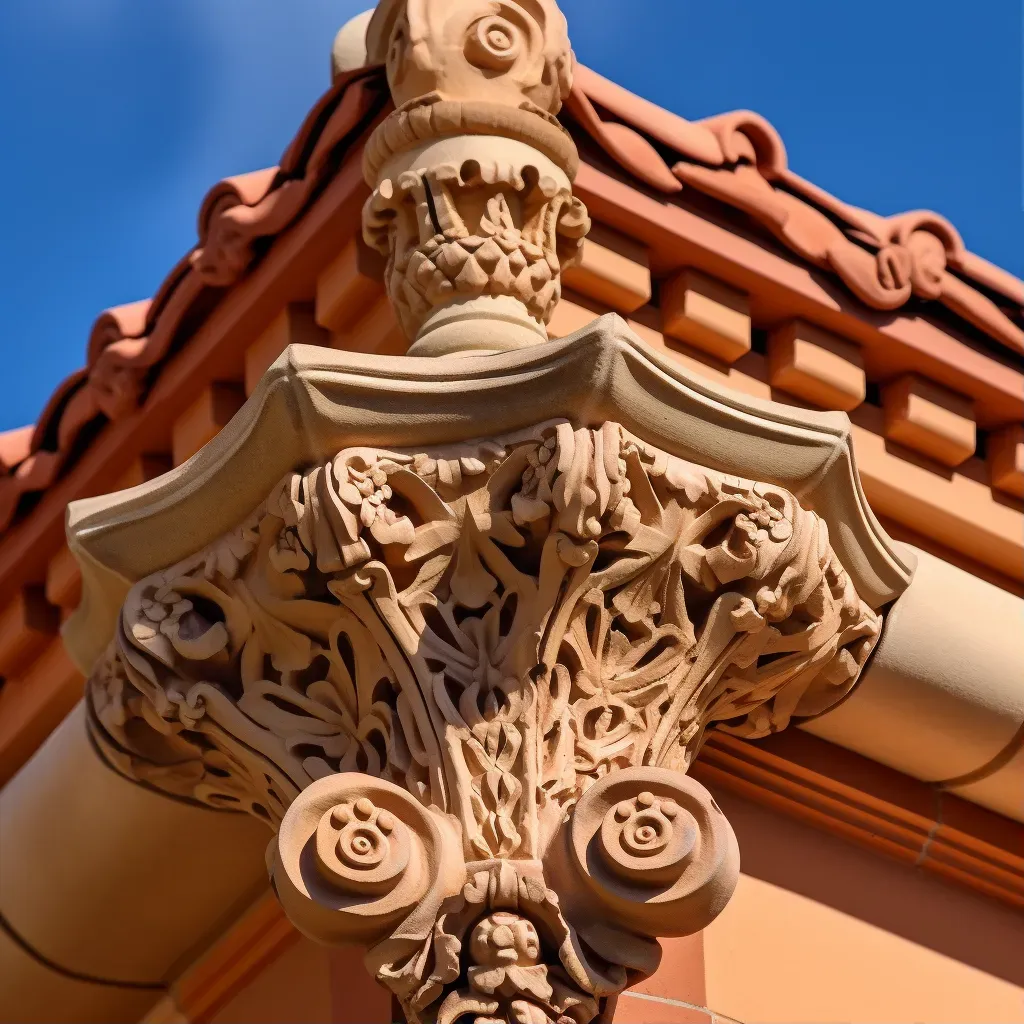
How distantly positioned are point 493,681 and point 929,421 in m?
1.49

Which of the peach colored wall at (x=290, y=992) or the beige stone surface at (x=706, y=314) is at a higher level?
the beige stone surface at (x=706, y=314)

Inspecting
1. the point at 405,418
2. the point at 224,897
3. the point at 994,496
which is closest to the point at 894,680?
the point at 994,496

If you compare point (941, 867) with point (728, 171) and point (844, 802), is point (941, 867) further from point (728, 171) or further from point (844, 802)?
point (728, 171)

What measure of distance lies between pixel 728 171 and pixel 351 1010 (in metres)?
1.75

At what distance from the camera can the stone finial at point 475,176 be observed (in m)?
3.41

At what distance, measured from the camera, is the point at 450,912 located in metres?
2.71

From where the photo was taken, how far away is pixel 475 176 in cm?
345

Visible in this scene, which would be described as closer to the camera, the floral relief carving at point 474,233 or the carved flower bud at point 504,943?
the carved flower bud at point 504,943

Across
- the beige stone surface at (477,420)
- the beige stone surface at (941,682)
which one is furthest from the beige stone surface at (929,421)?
the beige stone surface at (477,420)

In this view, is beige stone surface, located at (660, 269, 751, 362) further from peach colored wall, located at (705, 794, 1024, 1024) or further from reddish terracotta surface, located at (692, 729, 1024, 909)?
peach colored wall, located at (705, 794, 1024, 1024)

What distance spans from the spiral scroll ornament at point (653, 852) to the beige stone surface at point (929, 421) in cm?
149

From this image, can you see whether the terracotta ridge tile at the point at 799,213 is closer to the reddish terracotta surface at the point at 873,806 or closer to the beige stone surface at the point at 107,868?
the reddish terracotta surface at the point at 873,806

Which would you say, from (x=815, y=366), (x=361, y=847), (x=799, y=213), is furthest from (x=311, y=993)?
(x=799, y=213)

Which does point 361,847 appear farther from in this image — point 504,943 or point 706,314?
point 706,314
